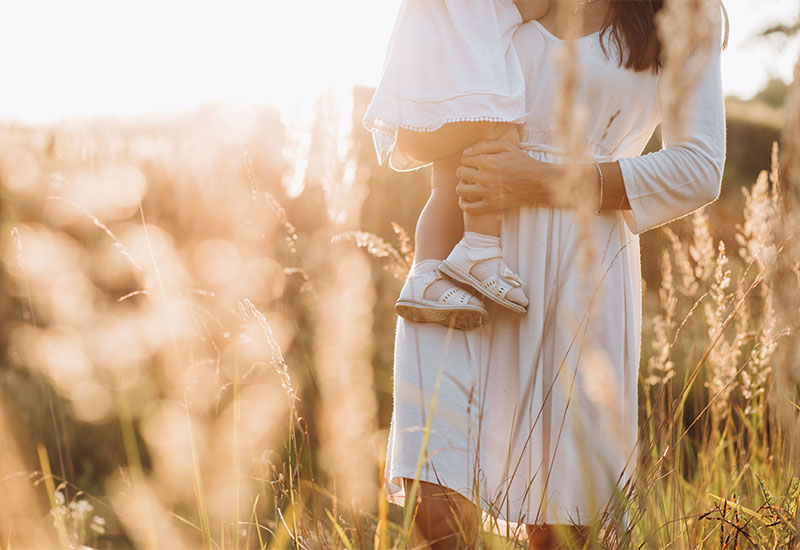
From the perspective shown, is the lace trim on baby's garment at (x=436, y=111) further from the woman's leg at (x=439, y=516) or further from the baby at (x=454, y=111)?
the woman's leg at (x=439, y=516)

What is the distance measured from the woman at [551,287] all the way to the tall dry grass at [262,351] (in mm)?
134

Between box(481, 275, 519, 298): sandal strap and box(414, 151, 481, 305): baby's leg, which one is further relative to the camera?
box(414, 151, 481, 305): baby's leg

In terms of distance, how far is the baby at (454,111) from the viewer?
5.20ft

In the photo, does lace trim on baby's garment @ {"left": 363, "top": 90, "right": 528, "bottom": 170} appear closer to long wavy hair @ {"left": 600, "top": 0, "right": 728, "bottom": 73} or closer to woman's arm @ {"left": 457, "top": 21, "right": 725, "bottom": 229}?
woman's arm @ {"left": 457, "top": 21, "right": 725, "bottom": 229}

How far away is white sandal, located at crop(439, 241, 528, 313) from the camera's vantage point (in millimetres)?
1576

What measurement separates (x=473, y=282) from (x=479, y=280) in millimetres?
29

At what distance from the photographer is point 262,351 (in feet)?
5.60

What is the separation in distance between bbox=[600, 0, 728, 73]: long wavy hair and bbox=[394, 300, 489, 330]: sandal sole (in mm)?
656

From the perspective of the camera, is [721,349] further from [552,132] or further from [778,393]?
[778,393]

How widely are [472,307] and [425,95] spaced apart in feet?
1.62

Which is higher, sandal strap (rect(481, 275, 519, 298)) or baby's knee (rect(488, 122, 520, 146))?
baby's knee (rect(488, 122, 520, 146))

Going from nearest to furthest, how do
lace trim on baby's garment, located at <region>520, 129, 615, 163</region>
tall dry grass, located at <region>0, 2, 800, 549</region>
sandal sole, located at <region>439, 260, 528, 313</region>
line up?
1. tall dry grass, located at <region>0, 2, 800, 549</region>
2. sandal sole, located at <region>439, 260, 528, 313</region>
3. lace trim on baby's garment, located at <region>520, 129, 615, 163</region>

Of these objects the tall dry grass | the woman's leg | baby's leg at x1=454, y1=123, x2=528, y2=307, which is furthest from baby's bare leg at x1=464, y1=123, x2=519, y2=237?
the woman's leg

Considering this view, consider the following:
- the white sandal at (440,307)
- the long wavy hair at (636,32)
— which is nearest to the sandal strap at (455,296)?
the white sandal at (440,307)
